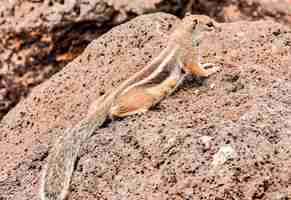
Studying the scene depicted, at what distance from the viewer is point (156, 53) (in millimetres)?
6984

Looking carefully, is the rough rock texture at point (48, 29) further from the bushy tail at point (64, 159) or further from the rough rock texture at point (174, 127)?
the bushy tail at point (64, 159)

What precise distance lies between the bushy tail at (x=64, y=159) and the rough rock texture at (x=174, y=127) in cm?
7

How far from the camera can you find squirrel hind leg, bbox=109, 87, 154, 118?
A: 612 centimetres

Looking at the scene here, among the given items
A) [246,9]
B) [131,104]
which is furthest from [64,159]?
[246,9]

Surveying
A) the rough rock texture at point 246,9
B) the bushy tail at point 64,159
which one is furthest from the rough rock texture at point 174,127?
the rough rock texture at point 246,9

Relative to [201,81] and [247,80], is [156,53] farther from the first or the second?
[247,80]

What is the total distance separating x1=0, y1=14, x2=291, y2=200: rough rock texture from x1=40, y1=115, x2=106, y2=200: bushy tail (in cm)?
7

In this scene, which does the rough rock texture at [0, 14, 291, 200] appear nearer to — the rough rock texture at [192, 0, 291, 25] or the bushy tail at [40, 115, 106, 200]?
the bushy tail at [40, 115, 106, 200]

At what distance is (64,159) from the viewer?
561 cm

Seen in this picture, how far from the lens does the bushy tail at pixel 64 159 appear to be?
5.38m

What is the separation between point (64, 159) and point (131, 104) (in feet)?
2.73

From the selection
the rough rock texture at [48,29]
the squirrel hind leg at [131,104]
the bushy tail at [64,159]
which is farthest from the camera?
the rough rock texture at [48,29]

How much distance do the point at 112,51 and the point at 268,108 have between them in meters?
2.14

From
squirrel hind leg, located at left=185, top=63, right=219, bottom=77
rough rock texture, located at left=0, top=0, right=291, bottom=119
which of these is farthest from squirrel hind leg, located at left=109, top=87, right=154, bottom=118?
rough rock texture, located at left=0, top=0, right=291, bottom=119
